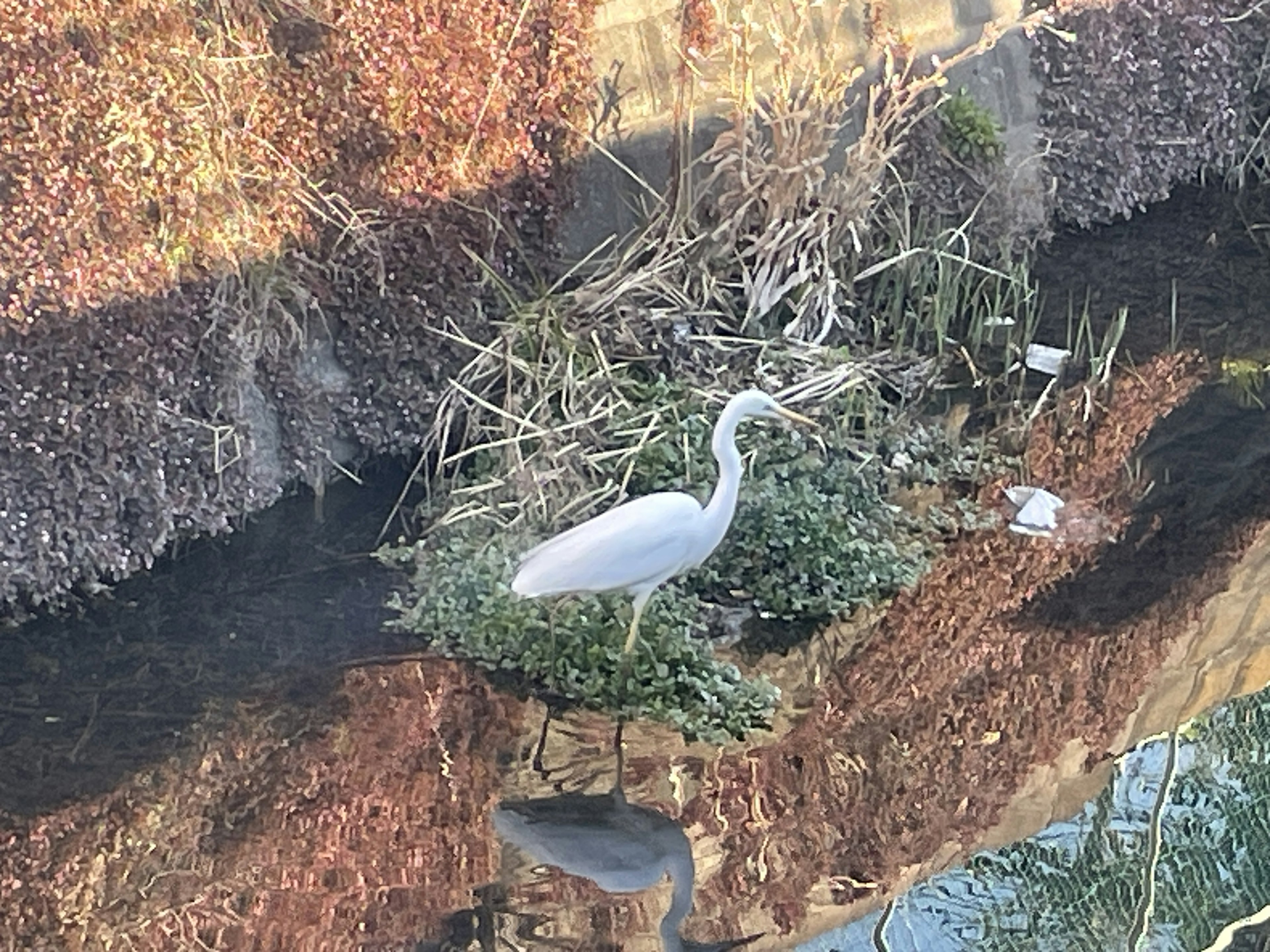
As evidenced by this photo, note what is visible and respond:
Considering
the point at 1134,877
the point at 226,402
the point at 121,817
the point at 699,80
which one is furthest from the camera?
the point at 699,80

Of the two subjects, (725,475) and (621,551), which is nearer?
(621,551)

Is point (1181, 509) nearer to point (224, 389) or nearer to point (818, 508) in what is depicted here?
point (818, 508)

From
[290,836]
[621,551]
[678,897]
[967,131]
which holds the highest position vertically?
[967,131]

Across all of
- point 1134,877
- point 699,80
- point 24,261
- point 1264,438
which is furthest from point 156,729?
point 1264,438

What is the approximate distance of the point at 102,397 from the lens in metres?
4.96

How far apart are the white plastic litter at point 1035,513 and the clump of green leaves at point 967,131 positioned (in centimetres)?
213

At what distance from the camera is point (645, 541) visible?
13.5ft

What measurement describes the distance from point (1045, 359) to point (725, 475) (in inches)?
102

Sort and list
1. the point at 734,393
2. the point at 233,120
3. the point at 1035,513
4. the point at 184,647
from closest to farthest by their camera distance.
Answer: the point at 184,647, the point at 233,120, the point at 1035,513, the point at 734,393

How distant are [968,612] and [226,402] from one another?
2639mm

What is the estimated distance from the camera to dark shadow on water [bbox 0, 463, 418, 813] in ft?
14.3

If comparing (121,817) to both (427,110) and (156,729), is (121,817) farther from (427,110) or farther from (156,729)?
(427,110)

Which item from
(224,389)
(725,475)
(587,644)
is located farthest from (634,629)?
(224,389)

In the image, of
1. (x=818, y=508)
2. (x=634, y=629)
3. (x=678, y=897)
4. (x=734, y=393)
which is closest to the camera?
(x=678, y=897)
